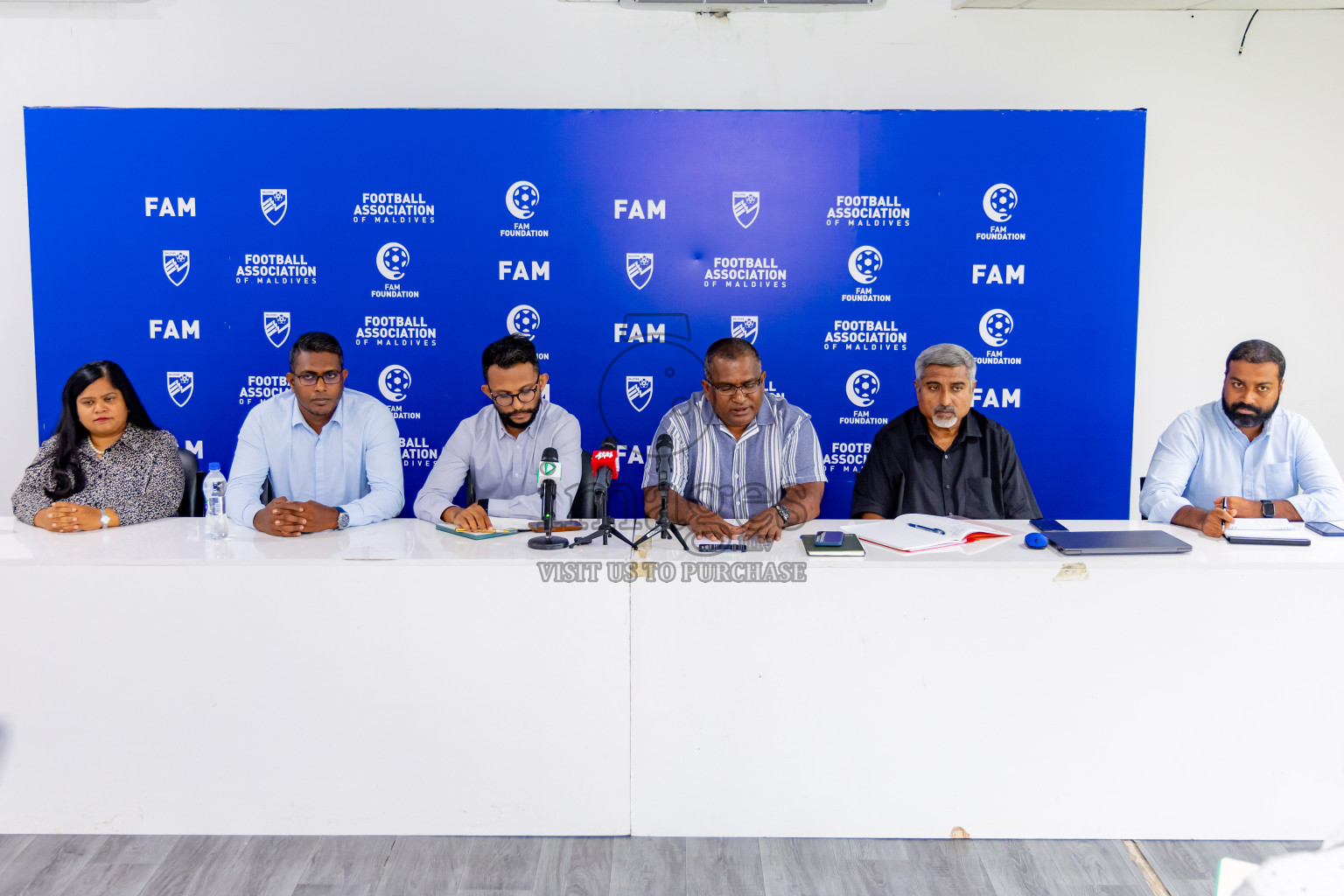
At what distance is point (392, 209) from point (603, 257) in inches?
34.5

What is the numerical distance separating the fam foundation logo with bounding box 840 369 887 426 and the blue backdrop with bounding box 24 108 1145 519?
10mm

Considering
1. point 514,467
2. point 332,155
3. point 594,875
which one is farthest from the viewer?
point 332,155

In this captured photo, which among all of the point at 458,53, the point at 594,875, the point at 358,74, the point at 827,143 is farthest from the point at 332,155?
the point at 594,875

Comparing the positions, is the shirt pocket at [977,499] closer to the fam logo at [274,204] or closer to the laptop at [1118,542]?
the laptop at [1118,542]

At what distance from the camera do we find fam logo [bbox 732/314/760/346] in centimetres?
359

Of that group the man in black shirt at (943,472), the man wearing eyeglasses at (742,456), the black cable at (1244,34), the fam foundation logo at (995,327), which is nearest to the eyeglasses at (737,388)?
the man wearing eyeglasses at (742,456)

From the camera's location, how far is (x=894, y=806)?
77.8 inches

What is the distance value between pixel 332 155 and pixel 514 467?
163cm

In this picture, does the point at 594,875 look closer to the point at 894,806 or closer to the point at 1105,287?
the point at 894,806

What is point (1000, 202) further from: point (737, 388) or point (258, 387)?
point (258, 387)

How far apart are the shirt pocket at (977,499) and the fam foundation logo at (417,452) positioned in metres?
2.12

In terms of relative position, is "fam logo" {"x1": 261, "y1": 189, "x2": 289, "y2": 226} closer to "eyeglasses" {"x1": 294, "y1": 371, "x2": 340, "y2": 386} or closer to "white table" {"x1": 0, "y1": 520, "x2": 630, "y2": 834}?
"eyeglasses" {"x1": 294, "y1": 371, "x2": 340, "y2": 386}

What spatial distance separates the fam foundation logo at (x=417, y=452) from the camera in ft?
11.9

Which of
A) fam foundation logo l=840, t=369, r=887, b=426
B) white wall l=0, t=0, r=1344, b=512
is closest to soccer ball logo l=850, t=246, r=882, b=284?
fam foundation logo l=840, t=369, r=887, b=426
